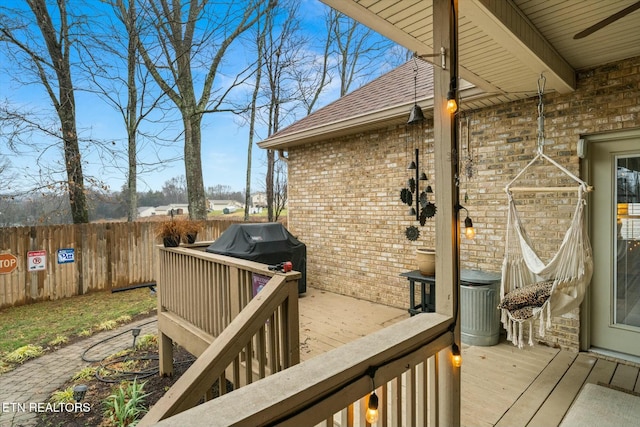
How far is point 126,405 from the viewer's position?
3.18m

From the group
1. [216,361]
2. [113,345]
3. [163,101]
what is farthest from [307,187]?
[163,101]

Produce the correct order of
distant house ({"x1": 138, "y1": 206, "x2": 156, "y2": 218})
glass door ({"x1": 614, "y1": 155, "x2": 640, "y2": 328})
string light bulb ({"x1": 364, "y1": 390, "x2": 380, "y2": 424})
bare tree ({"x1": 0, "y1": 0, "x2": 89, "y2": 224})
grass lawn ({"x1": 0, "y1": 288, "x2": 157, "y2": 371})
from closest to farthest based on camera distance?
string light bulb ({"x1": 364, "y1": 390, "x2": 380, "y2": 424})
glass door ({"x1": 614, "y1": 155, "x2": 640, "y2": 328})
grass lawn ({"x1": 0, "y1": 288, "x2": 157, "y2": 371})
bare tree ({"x1": 0, "y1": 0, "x2": 89, "y2": 224})
distant house ({"x1": 138, "y1": 206, "x2": 156, "y2": 218})

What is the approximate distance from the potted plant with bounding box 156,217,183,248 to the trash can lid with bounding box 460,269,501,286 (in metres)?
3.48

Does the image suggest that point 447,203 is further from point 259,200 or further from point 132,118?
point 259,200

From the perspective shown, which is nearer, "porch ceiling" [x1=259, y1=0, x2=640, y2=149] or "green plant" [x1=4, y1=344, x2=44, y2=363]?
"porch ceiling" [x1=259, y1=0, x2=640, y2=149]

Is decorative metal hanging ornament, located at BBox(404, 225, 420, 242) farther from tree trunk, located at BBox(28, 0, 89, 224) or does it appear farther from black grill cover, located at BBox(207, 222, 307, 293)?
tree trunk, located at BBox(28, 0, 89, 224)

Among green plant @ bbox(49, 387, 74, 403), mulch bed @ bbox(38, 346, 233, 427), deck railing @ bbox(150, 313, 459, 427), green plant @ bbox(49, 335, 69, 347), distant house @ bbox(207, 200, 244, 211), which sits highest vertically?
distant house @ bbox(207, 200, 244, 211)

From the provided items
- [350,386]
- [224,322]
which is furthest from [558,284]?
[224,322]

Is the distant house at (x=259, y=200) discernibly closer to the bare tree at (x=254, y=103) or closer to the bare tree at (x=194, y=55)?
the bare tree at (x=254, y=103)

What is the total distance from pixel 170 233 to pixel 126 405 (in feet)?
6.14

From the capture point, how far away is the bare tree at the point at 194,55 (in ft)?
29.3

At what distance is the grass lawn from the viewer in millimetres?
4805

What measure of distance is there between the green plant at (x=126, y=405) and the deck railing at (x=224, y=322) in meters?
0.49

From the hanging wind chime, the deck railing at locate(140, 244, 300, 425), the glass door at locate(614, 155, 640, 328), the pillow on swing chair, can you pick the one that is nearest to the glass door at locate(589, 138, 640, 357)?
the glass door at locate(614, 155, 640, 328)
